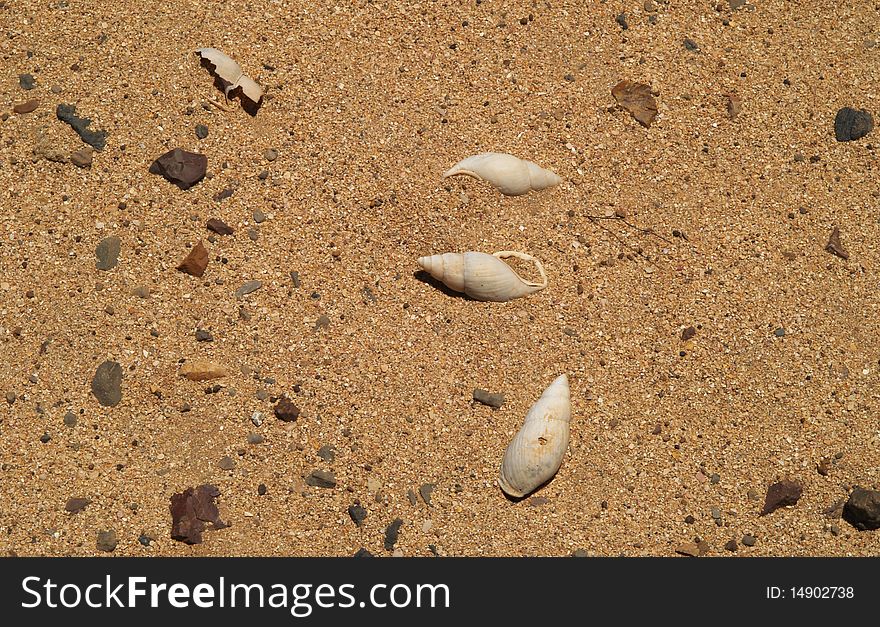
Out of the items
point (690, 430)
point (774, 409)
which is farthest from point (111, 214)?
point (774, 409)

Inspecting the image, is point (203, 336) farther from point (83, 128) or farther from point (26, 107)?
point (26, 107)

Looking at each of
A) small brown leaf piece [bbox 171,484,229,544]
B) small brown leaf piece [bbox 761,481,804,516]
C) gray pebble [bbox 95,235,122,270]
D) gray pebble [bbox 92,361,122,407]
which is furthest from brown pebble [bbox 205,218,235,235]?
small brown leaf piece [bbox 761,481,804,516]

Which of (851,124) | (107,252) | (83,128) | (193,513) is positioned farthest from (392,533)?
(851,124)

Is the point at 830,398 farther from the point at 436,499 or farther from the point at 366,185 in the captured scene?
the point at 366,185

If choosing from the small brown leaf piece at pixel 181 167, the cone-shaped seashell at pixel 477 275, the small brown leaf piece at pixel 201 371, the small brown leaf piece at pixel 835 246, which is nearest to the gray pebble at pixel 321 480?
the small brown leaf piece at pixel 201 371

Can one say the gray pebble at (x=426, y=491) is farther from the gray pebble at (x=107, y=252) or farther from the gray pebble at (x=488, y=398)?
the gray pebble at (x=107, y=252)

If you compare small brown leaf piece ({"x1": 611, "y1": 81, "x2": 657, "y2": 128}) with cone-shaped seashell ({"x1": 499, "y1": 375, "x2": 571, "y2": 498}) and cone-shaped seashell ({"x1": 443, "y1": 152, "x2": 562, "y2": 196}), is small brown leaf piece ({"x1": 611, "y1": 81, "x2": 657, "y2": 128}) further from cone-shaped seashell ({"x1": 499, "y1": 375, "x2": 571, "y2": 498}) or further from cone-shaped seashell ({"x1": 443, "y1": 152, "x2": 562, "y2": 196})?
cone-shaped seashell ({"x1": 499, "y1": 375, "x2": 571, "y2": 498})
